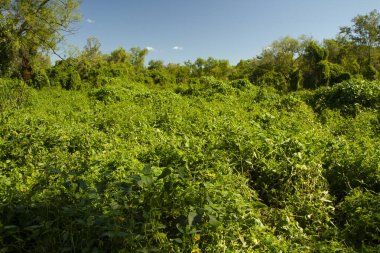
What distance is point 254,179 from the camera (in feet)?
13.8

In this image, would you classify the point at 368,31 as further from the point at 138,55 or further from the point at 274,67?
the point at 138,55

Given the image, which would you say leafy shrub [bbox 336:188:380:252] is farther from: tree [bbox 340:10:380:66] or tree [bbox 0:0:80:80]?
tree [bbox 340:10:380:66]

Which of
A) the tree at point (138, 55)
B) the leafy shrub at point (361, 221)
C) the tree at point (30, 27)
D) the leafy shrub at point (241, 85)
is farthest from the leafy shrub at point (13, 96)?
the tree at point (138, 55)

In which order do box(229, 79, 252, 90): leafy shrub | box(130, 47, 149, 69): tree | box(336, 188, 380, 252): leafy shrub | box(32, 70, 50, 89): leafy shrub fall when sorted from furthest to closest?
box(130, 47, 149, 69): tree
box(32, 70, 50, 89): leafy shrub
box(229, 79, 252, 90): leafy shrub
box(336, 188, 380, 252): leafy shrub

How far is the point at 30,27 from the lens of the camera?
41.5ft

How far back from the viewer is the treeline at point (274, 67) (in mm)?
17328

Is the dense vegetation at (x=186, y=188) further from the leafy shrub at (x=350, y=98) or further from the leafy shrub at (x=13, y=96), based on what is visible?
the leafy shrub at (x=13, y=96)

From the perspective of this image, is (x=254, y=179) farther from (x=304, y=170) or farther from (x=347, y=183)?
(x=347, y=183)

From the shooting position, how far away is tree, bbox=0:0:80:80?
12.3m

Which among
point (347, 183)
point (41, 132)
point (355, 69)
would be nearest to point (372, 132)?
point (347, 183)

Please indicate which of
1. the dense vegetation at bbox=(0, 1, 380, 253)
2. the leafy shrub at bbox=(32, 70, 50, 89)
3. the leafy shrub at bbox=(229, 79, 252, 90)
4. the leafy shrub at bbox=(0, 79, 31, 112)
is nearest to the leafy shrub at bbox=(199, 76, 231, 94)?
the leafy shrub at bbox=(229, 79, 252, 90)

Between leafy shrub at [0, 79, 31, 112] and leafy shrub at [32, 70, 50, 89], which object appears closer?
leafy shrub at [0, 79, 31, 112]

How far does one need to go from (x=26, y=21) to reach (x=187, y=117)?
853 cm

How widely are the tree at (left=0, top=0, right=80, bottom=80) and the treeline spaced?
830 millimetres
